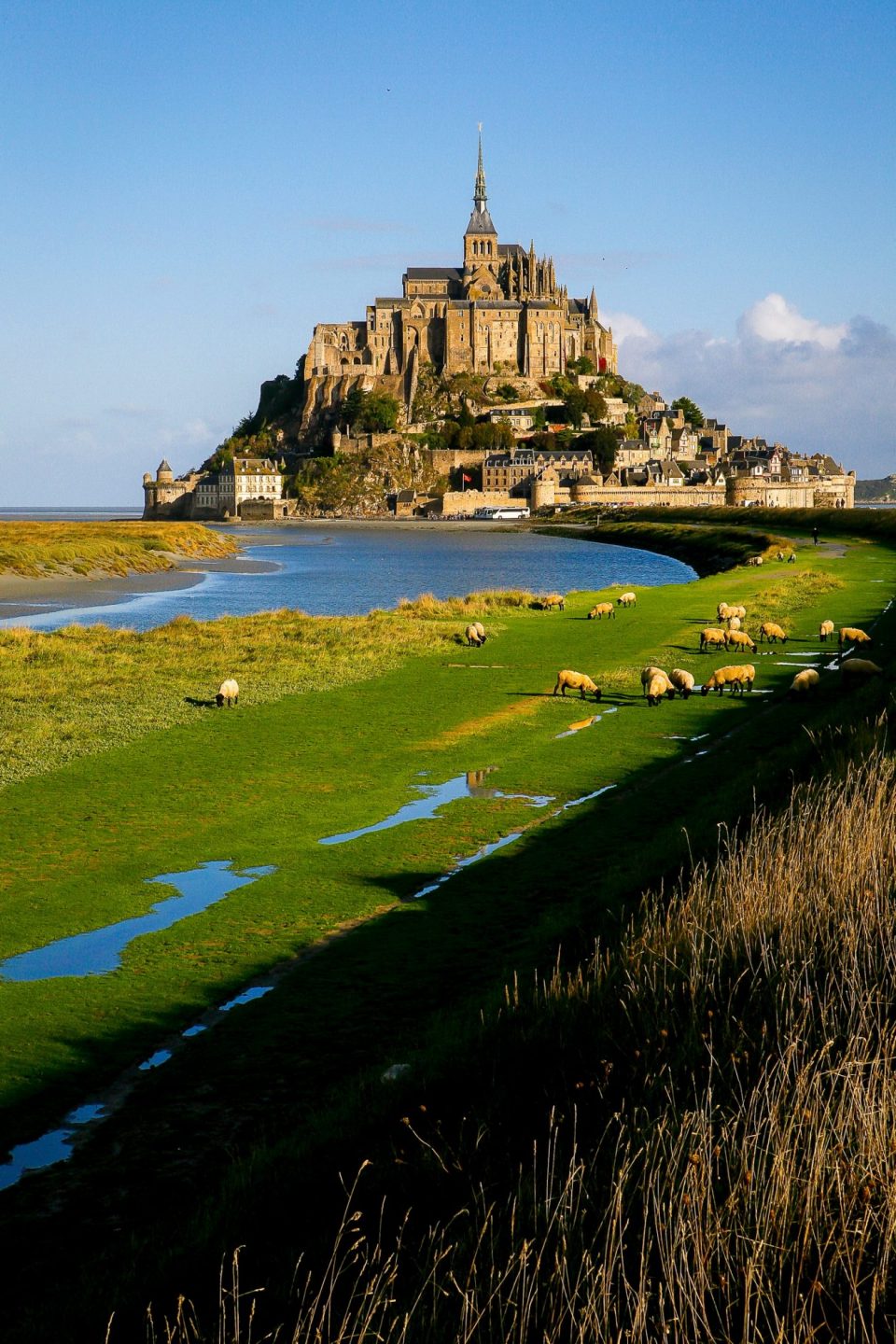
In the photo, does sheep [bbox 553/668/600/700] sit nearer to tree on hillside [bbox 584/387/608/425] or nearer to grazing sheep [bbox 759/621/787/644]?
grazing sheep [bbox 759/621/787/644]

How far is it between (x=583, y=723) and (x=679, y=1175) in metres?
14.9

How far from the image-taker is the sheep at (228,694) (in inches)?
856

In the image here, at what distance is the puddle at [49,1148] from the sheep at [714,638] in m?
21.0

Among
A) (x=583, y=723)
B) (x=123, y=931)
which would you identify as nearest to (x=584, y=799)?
(x=583, y=723)

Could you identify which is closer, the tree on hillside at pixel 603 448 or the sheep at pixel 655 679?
the sheep at pixel 655 679

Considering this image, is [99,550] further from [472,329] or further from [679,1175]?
[472,329]

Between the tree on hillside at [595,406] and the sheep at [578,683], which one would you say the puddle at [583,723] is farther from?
the tree on hillside at [595,406]

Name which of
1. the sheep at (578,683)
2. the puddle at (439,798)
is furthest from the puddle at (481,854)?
the sheep at (578,683)

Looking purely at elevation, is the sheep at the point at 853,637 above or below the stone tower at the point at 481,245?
below

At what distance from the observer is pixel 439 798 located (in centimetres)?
1573

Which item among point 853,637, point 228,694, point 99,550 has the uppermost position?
point 99,550

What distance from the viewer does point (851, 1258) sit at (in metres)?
4.59

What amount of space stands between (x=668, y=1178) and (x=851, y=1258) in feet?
2.26

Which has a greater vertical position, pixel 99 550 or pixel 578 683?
pixel 99 550
